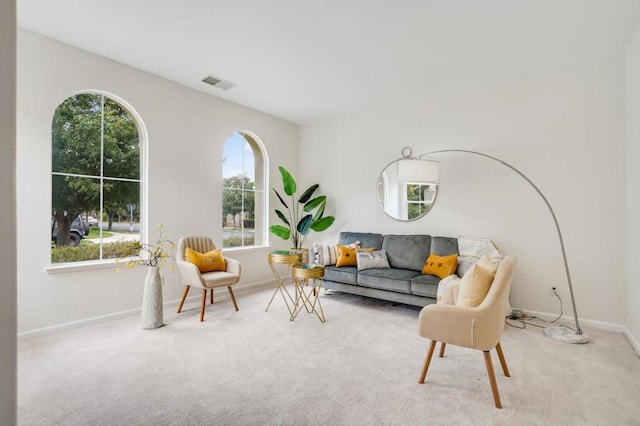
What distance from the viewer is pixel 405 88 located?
4152 millimetres

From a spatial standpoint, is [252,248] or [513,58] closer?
[513,58]

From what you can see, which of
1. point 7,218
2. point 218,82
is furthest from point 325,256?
point 7,218

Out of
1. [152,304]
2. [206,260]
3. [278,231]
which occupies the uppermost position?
[278,231]

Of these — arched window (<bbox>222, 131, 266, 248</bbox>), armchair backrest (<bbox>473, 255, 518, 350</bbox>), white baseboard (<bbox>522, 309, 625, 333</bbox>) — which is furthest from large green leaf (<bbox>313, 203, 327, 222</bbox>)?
armchair backrest (<bbox>473, 255, 518, 350</bbox>)

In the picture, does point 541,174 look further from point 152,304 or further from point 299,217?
point 152,304

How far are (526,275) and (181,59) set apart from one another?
468 cm

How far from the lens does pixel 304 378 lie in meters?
2.26

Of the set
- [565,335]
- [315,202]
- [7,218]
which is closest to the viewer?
[7,218]

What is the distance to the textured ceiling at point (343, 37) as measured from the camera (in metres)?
2.54

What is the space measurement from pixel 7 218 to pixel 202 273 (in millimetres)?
3031

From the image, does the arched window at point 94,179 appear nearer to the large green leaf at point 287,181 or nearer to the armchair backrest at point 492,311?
the large green leaf at point 287,181

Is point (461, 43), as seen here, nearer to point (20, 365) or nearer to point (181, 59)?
point (181, 59)

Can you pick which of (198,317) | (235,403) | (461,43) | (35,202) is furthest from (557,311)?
(35,202)

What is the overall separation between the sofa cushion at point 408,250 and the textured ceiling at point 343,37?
2.04m
